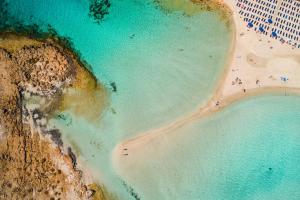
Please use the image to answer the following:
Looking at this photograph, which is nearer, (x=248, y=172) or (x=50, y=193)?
(x=50, y=193)

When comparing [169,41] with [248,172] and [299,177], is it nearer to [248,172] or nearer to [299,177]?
[248,172]

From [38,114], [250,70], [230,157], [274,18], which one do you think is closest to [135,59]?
[38,114]

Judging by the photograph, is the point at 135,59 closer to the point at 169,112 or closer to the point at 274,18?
the point at 169,112

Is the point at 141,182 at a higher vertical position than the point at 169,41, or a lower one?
lower

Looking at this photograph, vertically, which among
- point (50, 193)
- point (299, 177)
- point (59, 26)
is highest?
point (59, 26)

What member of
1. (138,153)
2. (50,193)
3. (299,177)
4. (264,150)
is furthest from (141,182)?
(299,177)

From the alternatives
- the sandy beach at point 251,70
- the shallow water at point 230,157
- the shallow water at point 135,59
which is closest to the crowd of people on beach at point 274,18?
the sandy beach at point 251,70
